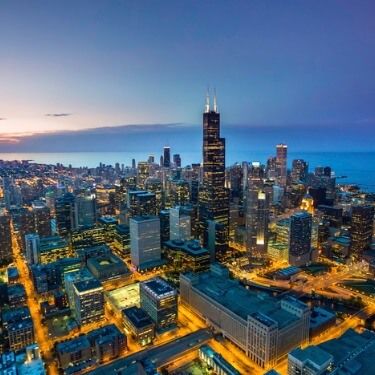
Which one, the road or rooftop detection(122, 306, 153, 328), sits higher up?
rooftop detection(122, 306, 153, 328)

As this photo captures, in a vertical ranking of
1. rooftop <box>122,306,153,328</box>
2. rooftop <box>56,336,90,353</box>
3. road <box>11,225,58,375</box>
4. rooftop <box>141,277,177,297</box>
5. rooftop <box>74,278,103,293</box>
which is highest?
rooftop <box>74,278,103,293</box>

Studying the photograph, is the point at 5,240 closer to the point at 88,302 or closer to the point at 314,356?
the point at 88,302

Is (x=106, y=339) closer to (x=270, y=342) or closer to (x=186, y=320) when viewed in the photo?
(x=186, y=320)

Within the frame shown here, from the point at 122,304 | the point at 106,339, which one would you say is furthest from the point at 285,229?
the point at 106,339

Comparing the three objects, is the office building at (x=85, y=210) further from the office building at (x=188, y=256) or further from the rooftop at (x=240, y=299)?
the rooftop at (x=240, y=299)

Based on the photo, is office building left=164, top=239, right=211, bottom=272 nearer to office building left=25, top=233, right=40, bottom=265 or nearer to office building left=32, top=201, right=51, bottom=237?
office building left=25, top=233, right=40, bottom=265

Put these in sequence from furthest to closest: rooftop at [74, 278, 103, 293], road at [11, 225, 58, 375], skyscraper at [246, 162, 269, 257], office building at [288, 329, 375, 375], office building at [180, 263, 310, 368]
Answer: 1. skyscraper at [246, 162, 269, 257]
2. rooftop at [74, 278, 103, 293]
3. road at [11, 225, 58, 375]
4. office building at [180, 263, 310, 368]
5. office building at [288, 329, 375, 375]

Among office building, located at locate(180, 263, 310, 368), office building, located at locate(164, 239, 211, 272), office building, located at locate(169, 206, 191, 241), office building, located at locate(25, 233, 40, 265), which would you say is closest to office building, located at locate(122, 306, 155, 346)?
office building, located at locate(180, 263, 310, 368)
